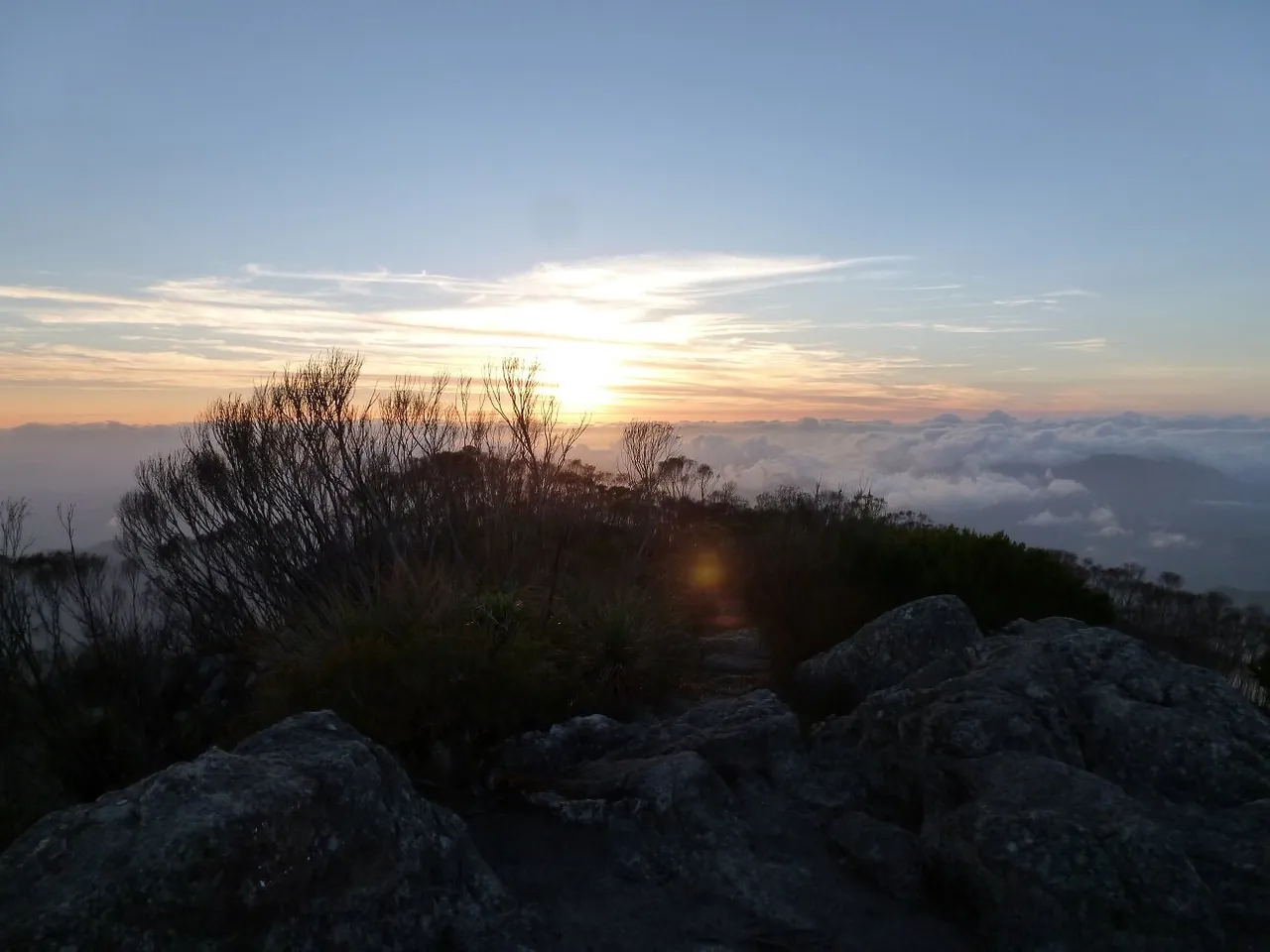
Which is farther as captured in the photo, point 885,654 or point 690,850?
point 885,654

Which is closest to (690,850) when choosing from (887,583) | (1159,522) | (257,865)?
(257,865)

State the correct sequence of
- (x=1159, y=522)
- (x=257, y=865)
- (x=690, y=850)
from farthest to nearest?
(x=1159, y=522), (x=690, y=850), (x=257, y=865)

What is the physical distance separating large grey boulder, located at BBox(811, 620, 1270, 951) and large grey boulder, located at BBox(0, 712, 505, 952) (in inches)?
90.2

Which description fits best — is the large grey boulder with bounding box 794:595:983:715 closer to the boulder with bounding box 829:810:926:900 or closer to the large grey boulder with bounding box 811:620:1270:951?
the large grey boulder with bounding box 811:620:1270:951

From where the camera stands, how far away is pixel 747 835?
191 inches

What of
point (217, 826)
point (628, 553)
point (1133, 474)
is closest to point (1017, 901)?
point (217, 826)

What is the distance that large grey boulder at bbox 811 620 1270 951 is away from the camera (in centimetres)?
385

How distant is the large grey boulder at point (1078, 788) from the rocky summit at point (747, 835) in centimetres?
1

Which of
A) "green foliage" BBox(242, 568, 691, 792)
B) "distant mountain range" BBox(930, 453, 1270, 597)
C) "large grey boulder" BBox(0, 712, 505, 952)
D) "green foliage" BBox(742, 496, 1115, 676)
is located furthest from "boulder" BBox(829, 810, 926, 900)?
"distant mountain range" BBox(930, 453, 1270, 597)

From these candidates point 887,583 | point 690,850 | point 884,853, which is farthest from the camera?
point 887,583

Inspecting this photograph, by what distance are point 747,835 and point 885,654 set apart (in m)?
3.41

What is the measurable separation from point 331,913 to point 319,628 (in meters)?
4.48

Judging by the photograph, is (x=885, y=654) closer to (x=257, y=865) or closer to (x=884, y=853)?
(x=884, y=853)

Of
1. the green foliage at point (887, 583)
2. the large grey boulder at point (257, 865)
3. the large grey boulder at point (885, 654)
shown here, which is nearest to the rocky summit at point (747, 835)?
the large grey boulder at point (257, 865)
